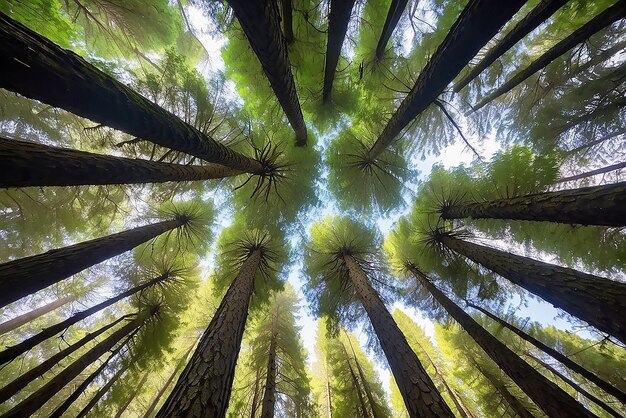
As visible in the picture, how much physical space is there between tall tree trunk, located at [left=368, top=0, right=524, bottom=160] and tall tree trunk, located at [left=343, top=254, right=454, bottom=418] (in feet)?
13.0

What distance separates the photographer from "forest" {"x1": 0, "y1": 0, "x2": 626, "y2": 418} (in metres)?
4.00

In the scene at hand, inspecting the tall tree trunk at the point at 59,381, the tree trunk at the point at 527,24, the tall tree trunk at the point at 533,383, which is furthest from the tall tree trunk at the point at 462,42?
the tall tree trunk at the point at 59,381

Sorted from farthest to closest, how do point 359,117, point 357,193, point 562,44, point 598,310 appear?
point 357,193 → point 359,117 → point 562,44 → point 598,310

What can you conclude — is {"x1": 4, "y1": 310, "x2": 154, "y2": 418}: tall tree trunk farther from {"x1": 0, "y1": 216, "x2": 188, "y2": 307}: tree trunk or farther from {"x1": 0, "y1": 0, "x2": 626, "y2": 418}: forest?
{"x1": 0, "y1": 216, "x2": 188, "y2": 307}: tree trunk

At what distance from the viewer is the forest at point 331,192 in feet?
13.1

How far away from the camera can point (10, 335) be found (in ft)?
36.9

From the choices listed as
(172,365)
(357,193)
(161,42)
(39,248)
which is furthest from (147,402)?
(161,42)

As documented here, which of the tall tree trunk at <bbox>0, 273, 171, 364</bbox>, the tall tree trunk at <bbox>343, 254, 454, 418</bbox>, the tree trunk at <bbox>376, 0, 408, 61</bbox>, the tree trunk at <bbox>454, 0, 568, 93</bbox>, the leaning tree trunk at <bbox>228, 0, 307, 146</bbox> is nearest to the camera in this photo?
the leaning tree trunk at <bbox>228, 0, 307, 146</bbox>

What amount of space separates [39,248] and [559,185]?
59.3 feet

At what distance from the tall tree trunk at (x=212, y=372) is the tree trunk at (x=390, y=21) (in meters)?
6.52

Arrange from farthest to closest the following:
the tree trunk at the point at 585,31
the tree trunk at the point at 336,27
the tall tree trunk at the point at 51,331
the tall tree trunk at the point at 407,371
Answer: the tree trunk at the point at 585,31 → the tall tree trunk at the point at 51,331 → the tree trunk at the point at 336,27 → the tall tree trunk at the point at 407,371

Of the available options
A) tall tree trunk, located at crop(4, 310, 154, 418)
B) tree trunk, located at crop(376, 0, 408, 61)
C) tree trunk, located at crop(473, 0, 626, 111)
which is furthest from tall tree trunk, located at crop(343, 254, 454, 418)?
tree trunk, located at crop(473, 0, 626, 111)

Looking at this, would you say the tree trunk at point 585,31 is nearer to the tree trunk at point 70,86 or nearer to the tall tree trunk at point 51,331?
the tree trunk at point 70,86

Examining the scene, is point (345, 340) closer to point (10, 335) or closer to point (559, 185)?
point (559, 185)
